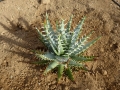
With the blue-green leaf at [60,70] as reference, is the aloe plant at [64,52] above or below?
above

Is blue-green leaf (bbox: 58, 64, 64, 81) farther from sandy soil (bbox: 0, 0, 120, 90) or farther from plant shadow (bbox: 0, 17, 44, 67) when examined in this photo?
plant shadow (bbox: 0, 17, 44, 67)

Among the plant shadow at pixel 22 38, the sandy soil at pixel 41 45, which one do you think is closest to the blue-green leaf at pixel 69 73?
the sandy soil at pixel 41 45

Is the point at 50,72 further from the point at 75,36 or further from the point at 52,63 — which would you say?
the point at 75,36

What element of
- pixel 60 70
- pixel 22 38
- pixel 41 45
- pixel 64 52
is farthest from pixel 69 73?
pixel 22 38

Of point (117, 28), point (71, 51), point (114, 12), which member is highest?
point (114, 12)

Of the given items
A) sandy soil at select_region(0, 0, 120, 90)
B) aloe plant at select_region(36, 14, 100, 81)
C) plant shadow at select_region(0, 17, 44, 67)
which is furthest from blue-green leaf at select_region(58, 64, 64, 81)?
plant shadow at select_region(0, 17, 44, 67)

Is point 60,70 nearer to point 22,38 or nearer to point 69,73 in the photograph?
point 69,73

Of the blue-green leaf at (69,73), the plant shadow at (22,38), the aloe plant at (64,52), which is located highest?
the plant shadow at (22,38)

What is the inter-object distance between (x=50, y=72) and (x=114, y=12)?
157 centimetres

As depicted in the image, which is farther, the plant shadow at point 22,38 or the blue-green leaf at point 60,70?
the plant shadow at point 22,38

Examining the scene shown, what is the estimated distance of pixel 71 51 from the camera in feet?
8.61

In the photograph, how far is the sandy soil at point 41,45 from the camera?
8.94 feet

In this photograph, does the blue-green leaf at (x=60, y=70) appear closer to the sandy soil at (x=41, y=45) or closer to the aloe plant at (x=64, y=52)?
the aloe plant at (x=64, y=52)

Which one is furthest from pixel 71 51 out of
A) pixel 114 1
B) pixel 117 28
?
pixel 114 1
